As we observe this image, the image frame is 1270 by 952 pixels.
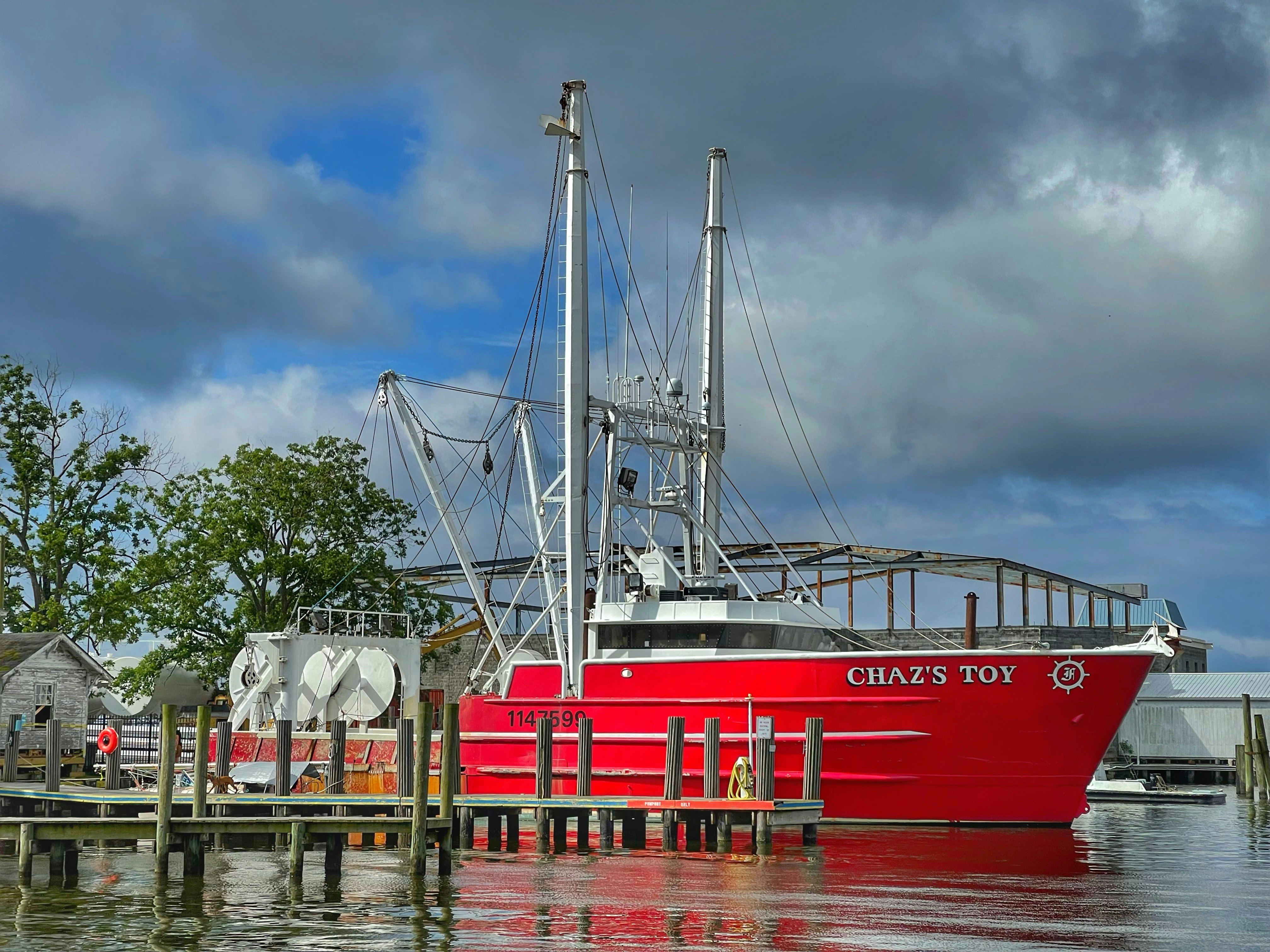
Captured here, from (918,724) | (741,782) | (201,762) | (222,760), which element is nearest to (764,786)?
(741,782)

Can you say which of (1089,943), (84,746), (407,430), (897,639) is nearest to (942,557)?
(897,639)

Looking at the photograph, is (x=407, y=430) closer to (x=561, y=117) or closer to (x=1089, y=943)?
(x=561, y=117)

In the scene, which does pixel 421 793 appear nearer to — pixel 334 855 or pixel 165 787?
pixel 334 855

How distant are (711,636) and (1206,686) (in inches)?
986

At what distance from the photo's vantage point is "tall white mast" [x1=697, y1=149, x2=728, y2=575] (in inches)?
1348

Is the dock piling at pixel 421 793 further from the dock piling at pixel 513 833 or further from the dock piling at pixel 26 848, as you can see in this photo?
the dock piling at pixel 26 848

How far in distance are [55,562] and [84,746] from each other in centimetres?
627

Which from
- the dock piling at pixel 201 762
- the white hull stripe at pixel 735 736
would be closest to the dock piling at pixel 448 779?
the dock piling at pixel 201 762

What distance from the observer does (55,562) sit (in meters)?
41.5

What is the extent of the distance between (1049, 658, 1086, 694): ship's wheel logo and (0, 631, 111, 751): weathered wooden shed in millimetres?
24824

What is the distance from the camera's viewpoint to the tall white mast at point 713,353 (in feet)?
112

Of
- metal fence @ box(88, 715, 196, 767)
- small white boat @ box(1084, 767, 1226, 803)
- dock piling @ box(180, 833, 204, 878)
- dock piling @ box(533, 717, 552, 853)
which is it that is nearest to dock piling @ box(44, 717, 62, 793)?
dock piling @ box(180, 833, 204, 878)

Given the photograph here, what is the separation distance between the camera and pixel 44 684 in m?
38.6

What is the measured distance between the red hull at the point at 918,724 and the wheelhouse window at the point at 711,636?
0.90 metres
